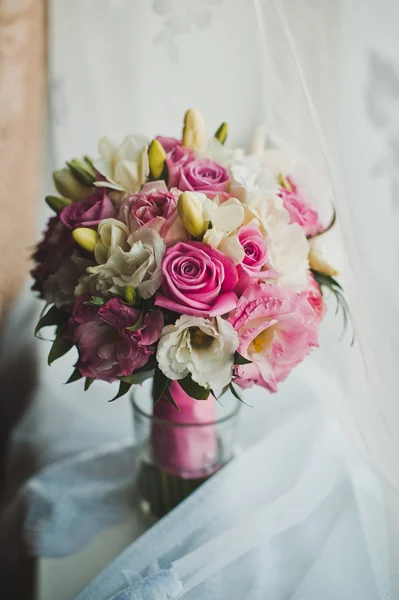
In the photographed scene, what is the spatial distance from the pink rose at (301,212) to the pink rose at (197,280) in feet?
0.38

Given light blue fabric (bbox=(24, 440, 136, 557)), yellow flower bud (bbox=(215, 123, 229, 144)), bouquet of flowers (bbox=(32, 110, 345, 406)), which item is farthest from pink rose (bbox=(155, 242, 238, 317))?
light blue fabric (bbox=(24, 440, 136, 557))

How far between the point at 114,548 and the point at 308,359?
0.40m

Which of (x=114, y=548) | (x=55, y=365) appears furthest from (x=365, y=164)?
(x=55, y=365)

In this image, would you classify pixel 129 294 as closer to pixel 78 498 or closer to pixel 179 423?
pixel 179 423

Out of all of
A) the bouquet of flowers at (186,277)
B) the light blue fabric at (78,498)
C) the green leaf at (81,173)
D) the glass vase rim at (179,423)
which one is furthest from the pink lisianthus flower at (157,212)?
the light blue fabric at (78,498)

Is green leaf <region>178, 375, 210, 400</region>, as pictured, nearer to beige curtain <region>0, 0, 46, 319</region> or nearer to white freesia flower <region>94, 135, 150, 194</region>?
white freesia flower <region>94, 135, 150, 194</region>

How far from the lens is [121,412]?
0.97 metres

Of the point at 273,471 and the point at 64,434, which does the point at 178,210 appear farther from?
the point at 64,434

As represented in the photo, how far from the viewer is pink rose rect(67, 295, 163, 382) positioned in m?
0.52

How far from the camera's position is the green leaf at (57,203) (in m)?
0.66

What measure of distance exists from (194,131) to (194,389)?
30 centimetres

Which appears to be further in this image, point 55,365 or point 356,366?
point 55,365

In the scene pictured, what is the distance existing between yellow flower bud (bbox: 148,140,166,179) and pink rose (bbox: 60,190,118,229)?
6 centimetres

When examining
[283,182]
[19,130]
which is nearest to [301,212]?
[283,182]
